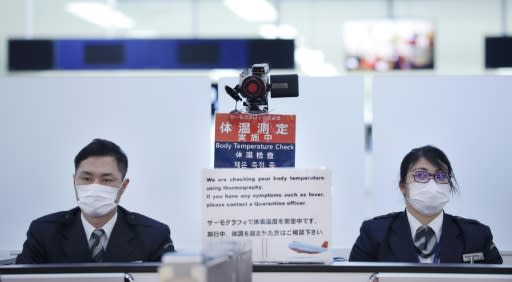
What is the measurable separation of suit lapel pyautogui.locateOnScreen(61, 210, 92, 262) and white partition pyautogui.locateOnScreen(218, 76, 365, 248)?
1674mm

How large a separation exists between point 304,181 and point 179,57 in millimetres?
4181

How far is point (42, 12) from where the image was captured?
27.2 ft

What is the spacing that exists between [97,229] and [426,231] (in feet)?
4.53

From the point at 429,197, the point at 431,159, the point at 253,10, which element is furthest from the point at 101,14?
the point at 429,197

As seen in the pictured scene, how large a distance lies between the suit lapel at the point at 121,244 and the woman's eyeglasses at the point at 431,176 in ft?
4.04

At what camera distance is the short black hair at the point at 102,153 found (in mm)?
3145

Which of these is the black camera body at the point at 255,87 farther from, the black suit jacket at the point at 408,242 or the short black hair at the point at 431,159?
the short black hair at the point at 431,159

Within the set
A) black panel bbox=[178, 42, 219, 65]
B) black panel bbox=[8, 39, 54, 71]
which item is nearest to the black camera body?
black panel bbox=[178, 42, 219, 65]

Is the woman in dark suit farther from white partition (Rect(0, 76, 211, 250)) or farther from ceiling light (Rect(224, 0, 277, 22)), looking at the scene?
ceiling light (Rect(224, 0, 277, 22))

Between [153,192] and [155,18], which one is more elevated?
[155,18]

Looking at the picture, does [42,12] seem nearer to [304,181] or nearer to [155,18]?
[155,18]

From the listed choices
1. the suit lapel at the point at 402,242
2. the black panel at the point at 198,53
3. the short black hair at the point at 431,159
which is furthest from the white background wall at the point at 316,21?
the suit lapel at the point at 402,242

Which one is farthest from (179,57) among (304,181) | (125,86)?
(304,181)

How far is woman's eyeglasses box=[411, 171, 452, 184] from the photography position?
122 inches
